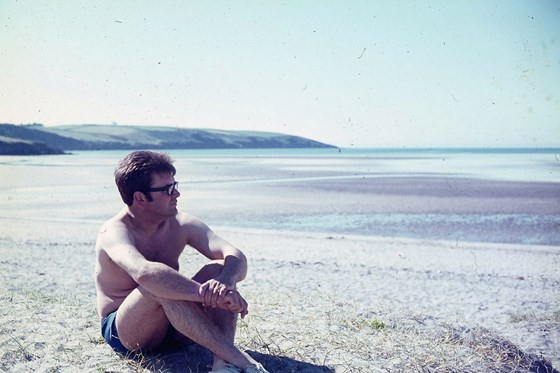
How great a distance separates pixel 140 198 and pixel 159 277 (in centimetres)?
73

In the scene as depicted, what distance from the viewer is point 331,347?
440 cm

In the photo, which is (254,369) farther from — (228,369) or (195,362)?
(195,362)

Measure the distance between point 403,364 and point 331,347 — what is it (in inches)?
23.9

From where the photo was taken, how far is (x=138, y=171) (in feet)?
12.2

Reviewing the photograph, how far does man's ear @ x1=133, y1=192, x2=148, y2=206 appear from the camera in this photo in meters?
3.76

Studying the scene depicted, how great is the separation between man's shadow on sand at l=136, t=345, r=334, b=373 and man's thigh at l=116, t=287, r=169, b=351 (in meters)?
0.13

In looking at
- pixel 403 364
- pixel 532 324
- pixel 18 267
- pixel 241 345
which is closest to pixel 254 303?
pixel 241 345

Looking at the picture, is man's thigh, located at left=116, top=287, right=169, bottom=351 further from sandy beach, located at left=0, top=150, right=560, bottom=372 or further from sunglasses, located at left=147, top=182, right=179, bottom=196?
sunglasses, located at left=147, top=182, right=179, bottom=196

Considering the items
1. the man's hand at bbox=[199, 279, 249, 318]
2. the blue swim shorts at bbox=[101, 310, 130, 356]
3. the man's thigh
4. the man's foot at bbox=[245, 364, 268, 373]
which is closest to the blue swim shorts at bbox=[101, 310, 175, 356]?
the blue swim shorts at bbox=[101, 310, 130, 356]

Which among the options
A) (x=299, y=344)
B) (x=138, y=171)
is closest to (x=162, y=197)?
(x=138, y=171)

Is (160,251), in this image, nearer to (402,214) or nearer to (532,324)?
(532,324)

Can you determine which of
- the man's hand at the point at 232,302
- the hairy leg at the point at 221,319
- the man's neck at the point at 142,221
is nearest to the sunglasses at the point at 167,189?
the man's neck at the point at 142,221

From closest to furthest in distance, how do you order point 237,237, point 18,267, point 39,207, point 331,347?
1. point 331,347
2. point 18,267
3. point 237,237
4. point 39,207

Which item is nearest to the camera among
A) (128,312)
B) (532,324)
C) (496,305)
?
(128,312)
